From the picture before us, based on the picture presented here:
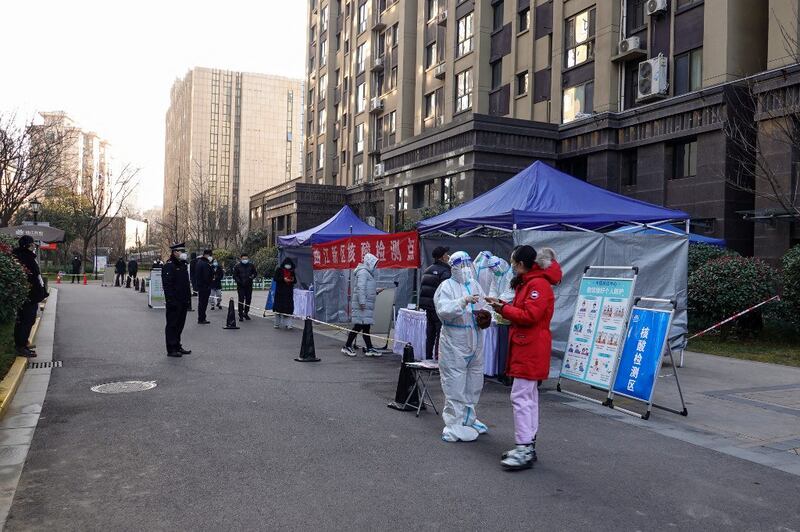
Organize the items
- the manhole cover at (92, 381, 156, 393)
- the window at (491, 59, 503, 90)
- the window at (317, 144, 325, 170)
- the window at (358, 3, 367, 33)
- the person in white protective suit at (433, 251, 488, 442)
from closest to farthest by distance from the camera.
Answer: the person in white protective suit at (433, 251, 488, 442), the manhole cover at (92, 381, 156, 393), the window at (491, 59, 503, 90), the window at (358, 3, 367, 33), the window at (317, 144, 325, 170)

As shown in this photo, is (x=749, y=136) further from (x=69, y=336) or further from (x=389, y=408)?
(x=69, y=336)

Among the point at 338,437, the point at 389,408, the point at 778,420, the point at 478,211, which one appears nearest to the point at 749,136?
the point at 478,211

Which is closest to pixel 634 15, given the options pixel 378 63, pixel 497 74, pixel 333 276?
pixel 497 74

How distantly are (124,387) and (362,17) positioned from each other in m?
43.7

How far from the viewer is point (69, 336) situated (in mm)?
14383

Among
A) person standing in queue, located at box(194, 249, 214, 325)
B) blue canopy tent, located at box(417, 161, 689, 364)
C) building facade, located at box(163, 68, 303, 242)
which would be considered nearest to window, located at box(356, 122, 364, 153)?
person standing in queue, located at box(194, 249, 214, 325)

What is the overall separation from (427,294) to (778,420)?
4.79m

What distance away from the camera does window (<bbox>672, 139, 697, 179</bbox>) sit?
71.5 feet

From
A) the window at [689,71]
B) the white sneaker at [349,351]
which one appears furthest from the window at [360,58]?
the white sneaker at [349,351]

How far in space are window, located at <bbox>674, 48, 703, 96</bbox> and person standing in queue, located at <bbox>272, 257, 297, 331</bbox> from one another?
15315 mm

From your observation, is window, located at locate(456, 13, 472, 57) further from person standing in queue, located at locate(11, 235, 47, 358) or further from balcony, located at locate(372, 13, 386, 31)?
person standing in queue, located at locate(11, 235, 47, 358)

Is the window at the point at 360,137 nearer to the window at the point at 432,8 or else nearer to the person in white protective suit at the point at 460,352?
the window at the point at 432,8

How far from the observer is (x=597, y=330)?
328 inches

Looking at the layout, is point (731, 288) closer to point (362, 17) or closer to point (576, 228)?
point (576, 228)
